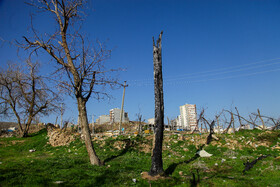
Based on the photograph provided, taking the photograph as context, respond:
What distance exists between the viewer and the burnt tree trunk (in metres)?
6.52

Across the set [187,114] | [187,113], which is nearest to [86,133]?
[187,114]

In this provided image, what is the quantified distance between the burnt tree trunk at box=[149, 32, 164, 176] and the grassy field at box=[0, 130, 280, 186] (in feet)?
1.78

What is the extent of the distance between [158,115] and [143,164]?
2.93m

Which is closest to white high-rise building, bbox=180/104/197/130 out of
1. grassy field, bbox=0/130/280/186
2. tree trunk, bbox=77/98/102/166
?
A: grassy field, bbox=0/130/280/186

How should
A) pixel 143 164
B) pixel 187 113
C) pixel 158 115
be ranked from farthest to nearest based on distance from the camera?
pixel 187 113
pixel 143 164
pixel 158 115

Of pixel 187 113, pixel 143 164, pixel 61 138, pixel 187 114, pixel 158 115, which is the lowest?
pixel 143 164

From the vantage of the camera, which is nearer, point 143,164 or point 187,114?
point 143,164

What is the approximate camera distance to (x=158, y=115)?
6.85 metres

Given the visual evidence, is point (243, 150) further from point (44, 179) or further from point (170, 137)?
point (44, 179)

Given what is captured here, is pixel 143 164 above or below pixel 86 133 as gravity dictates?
below

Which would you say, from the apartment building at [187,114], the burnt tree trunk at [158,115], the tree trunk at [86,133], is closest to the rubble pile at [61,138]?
the tree trunk at [86,133]

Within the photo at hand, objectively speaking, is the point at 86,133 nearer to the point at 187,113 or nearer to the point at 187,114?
the point at 187,114

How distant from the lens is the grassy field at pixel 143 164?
18.4 feet

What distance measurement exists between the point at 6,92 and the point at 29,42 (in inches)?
551
